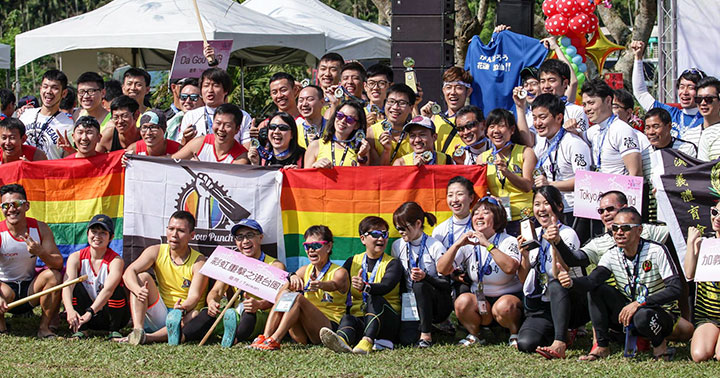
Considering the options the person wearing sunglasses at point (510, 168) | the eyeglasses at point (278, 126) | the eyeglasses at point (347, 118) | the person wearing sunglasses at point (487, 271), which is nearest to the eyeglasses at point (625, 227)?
the person wearing sunglasses at point (487, 271)

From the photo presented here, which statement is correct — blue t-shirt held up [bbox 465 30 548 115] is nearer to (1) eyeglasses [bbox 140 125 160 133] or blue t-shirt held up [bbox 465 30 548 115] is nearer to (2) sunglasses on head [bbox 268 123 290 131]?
(2) sunglasses on head [bbox 268 123 290 131]

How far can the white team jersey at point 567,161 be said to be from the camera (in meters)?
7.63

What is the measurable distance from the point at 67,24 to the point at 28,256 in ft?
28.7

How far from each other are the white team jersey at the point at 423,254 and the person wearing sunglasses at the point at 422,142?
0.72 m

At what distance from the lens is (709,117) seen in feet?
25.5

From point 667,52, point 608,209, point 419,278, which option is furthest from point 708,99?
point 667,52

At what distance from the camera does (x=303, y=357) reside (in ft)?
22.3

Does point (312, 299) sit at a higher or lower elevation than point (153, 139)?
lower

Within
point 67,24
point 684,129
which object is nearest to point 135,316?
point 684,129

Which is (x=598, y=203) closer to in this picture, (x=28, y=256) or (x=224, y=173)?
(x=224, y=173)

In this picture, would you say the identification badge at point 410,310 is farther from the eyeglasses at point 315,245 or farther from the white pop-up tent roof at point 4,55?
the white pop-up tent roof at point 4,55

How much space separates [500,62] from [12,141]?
579 cm

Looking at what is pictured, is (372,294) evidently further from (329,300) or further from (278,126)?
(278,126)

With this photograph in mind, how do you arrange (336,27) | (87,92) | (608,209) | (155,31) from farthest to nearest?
(336,27) < (155,31) < (87,92) < (608,209)
